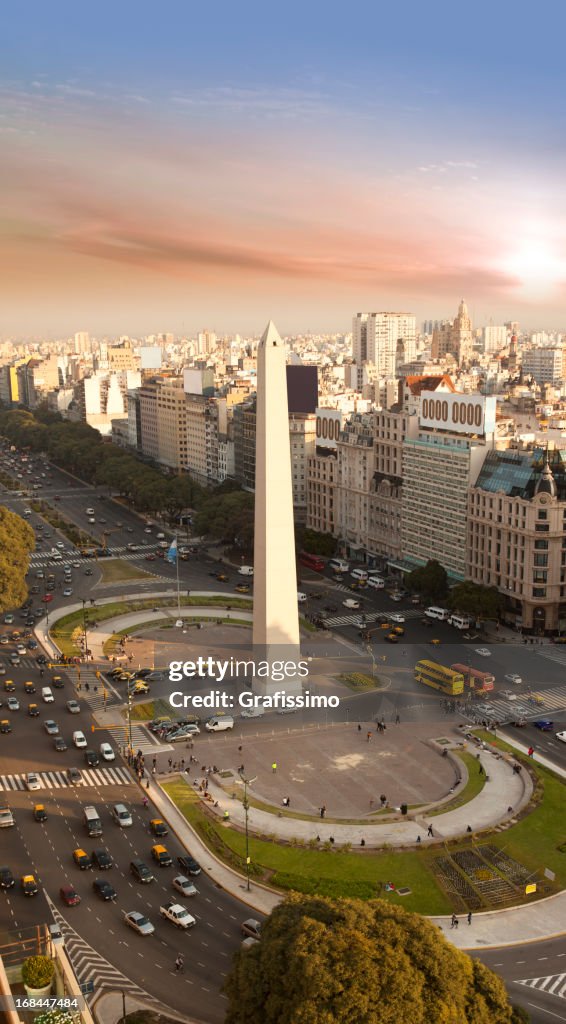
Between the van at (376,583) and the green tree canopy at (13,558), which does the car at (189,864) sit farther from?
the van at (376,583)

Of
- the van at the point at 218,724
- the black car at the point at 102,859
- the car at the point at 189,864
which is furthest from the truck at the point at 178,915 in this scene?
the van at the point at 218,724

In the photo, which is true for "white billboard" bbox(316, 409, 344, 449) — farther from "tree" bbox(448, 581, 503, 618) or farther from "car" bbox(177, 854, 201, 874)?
"car" bbox(177, 854, 201, 874)

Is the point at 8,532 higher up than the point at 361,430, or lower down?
lower down

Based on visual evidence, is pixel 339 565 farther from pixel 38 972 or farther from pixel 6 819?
pixel 38 972

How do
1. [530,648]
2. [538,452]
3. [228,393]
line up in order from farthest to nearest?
[228,393] < [538,452] < [530,648]

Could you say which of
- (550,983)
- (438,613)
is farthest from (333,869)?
(438,613)

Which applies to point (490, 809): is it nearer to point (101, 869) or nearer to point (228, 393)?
point (101, 869)

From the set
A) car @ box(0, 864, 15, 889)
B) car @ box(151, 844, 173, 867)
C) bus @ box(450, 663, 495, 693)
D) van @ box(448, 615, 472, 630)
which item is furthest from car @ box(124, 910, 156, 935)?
van @ box(448, 615, 472, 630)

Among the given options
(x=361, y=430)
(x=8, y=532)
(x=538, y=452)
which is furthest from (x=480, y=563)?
(x=8, y=532)
